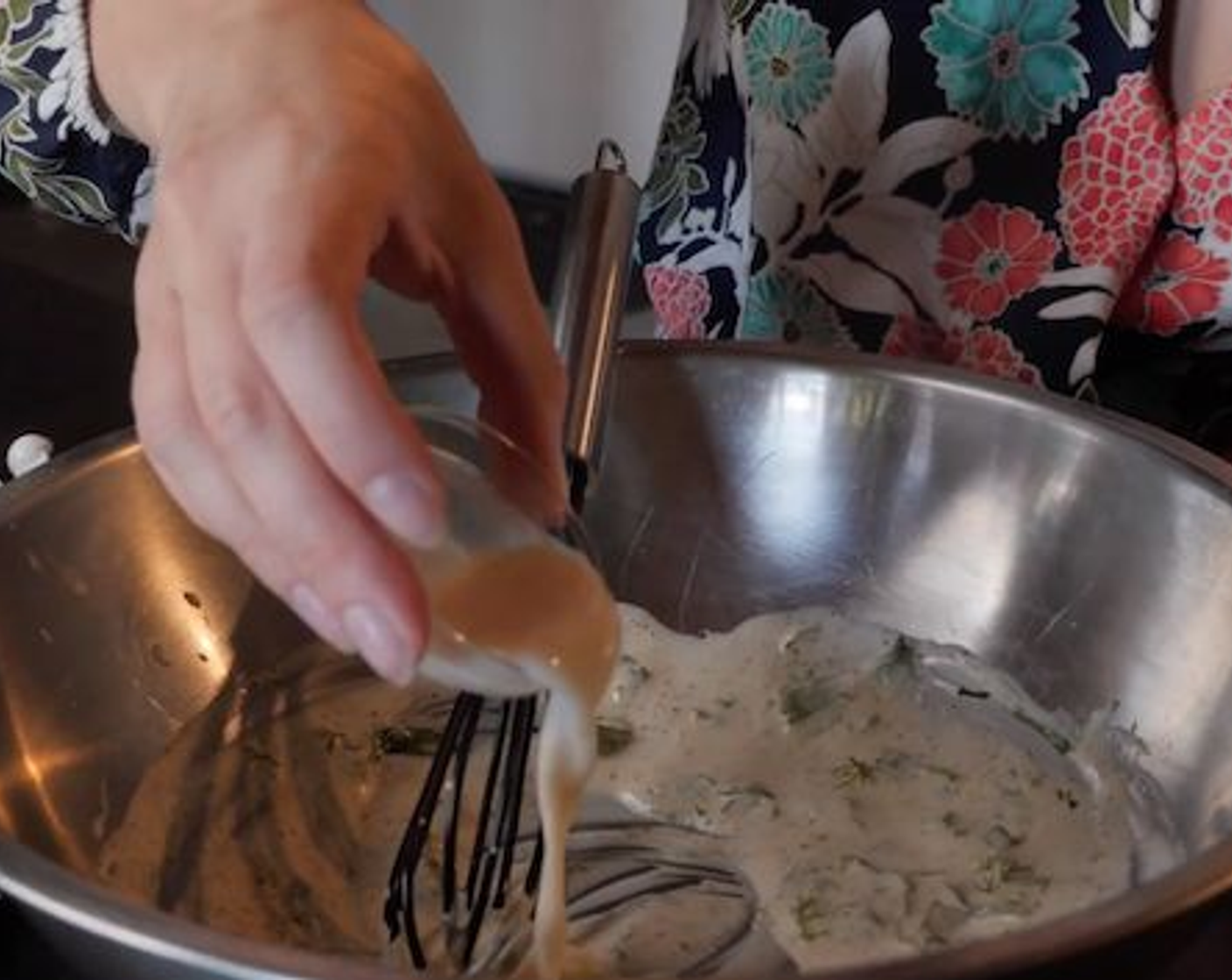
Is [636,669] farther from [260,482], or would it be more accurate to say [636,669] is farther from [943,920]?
[260,482]

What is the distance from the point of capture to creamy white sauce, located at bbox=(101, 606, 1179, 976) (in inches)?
20.3

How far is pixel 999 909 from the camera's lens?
512 mm

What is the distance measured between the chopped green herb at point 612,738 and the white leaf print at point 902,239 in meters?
0.21

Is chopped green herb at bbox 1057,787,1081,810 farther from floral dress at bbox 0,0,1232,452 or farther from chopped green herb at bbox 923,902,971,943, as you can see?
floral dress at bbox 0,0,1232,452

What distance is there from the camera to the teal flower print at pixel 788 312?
725mm

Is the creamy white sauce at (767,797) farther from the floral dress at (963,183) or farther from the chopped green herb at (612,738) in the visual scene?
the floral dress at (963,183)

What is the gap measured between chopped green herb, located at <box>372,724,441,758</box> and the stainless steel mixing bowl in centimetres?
4

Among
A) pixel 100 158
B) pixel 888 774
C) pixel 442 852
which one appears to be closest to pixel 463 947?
pixel 442 852

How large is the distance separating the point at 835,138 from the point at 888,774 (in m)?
0.25

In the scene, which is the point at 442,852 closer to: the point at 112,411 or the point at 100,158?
the point at 100,158

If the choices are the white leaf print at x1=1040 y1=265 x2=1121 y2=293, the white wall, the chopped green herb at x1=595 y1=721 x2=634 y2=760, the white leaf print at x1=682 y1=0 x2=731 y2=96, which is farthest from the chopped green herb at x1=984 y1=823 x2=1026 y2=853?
the white wall

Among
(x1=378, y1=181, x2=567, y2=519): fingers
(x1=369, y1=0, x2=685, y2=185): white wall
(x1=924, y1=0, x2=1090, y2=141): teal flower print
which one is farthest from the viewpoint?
(x1=369, y1=0, x2=685, y2=185): white wall

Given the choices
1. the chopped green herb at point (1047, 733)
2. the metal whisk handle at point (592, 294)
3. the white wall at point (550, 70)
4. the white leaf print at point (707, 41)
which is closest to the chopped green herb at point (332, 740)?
the metal whisk handle at point (592, 294)

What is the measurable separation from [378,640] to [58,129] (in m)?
0.39
